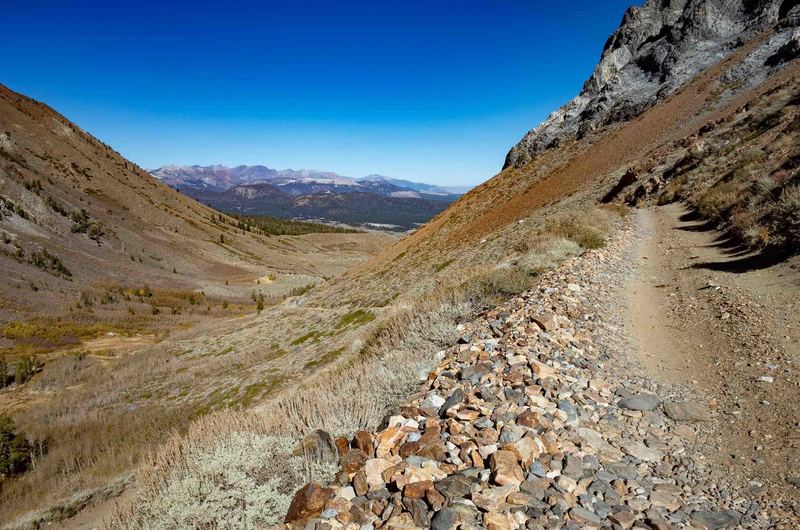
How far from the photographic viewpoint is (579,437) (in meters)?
4.08

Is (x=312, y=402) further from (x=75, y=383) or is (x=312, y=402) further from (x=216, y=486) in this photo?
(x=75, y=383)

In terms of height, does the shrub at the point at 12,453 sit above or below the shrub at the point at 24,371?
above

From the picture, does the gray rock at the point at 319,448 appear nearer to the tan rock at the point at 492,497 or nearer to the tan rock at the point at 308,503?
the tan rock at the point at 308,503

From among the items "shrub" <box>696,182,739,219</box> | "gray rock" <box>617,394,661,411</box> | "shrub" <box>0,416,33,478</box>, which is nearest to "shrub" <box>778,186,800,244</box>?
"shrub" <box>696,182,739,219</box>

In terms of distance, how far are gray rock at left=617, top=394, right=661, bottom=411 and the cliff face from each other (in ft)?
161

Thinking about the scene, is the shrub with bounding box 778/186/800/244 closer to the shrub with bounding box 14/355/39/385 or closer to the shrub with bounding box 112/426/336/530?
the shrub with bounding box 112/426/336/530

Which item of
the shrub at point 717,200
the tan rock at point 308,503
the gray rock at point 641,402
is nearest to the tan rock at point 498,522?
the tan rock at point 308,503

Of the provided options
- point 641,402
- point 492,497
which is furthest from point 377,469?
point 641,402

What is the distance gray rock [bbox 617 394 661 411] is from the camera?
4.65 meters

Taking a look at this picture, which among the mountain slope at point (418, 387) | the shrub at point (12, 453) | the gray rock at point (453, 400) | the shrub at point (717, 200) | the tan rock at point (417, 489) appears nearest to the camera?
the tan rock at point (417, 489)

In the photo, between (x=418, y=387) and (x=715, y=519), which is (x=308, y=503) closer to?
(x=418, y=387)

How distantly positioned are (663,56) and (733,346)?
198 ft

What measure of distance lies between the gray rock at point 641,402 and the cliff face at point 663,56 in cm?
4914

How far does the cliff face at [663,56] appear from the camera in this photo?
4222 centimetres
